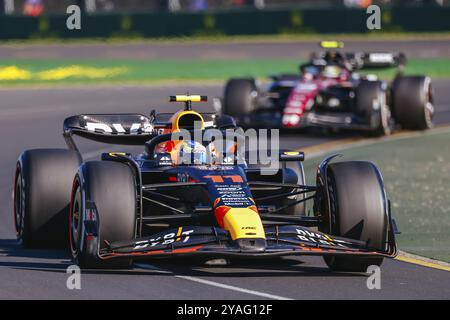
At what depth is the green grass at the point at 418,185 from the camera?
13.3 metres

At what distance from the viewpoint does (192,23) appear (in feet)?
144

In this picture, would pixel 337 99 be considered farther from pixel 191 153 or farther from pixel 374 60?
pixel 191 153

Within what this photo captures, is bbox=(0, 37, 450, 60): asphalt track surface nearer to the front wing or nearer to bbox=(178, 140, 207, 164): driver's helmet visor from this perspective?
bbox=(178, 140, 207, 164): driver's helmet visor

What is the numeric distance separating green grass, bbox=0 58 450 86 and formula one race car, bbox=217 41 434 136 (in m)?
11.6

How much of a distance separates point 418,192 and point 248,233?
23.4ft

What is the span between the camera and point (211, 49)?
139 ft

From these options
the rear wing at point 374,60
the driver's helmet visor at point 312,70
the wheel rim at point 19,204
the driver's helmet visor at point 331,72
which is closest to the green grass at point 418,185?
the rear wing at point 374,60

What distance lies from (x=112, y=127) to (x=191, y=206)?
2.03 m

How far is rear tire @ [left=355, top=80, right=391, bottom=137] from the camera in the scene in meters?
23.2

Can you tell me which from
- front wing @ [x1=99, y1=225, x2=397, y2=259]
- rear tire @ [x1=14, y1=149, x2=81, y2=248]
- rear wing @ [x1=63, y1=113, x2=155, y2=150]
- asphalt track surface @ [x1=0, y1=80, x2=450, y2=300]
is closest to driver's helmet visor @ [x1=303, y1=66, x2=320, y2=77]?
rear wing @ [x1=63, y1=113, x2=155, y2=150]
